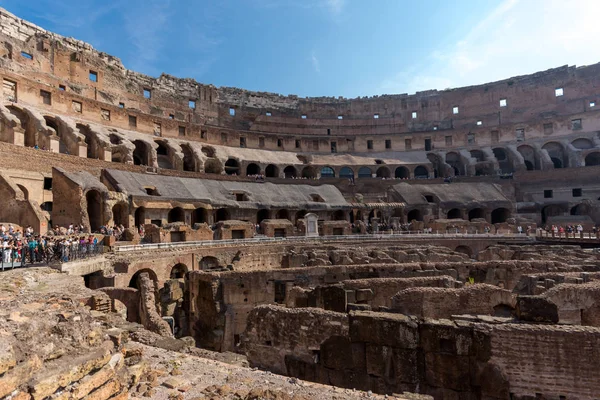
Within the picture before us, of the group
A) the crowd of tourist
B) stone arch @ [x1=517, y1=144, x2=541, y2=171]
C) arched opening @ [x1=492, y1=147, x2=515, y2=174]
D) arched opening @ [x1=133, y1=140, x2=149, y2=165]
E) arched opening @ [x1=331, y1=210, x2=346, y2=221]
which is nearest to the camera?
the crowd of tourist

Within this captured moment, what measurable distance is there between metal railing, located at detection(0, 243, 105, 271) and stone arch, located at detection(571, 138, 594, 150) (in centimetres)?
5673

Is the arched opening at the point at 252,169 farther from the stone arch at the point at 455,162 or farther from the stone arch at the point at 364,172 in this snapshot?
the stone arch at the point at 455,162

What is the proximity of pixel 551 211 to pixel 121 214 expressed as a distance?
43.4 metres

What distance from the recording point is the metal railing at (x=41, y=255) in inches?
441

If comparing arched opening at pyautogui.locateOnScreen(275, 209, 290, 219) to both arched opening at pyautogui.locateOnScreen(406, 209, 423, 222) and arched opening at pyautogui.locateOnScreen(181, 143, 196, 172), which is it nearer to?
arched opening at pyautogui.locateOnScreen(181, 143, 196, 172)

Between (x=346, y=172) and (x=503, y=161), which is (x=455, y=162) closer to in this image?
(x=503, y=161)

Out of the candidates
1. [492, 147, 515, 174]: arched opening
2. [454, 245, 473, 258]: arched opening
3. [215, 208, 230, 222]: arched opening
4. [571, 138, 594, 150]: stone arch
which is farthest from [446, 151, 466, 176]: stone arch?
[215, 208, 230, 222]: arched opening

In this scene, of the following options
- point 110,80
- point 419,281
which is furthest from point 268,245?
point 110,80

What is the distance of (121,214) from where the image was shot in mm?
24750

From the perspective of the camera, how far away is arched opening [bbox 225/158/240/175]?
4394 cm

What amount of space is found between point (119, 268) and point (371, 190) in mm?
32051

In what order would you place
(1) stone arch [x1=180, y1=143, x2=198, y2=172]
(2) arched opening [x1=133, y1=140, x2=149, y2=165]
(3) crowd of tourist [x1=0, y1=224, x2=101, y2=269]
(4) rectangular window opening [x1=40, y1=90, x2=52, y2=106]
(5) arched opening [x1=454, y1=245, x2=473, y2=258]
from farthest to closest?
1. (1) stone arch [x1=180, y1=143, x2=198, y2=172]
2. (2) arched opening [x1=133, y1=140, x2=149, y2=165]
3. (4) rectangular window opening [x1=40, y1=90, x2=52, y2=106]
4. (5) arched opening [x1=454, y1=245, x2=473, y2=258]
5. (3) crowd of tourist [x1=0, y1=224, x2=101, y2=269]

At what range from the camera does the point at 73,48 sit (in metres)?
41.2

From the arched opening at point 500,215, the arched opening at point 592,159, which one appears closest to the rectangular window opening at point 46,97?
the arched opening at point 500,215
